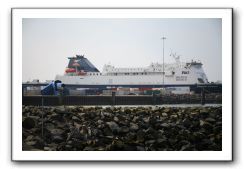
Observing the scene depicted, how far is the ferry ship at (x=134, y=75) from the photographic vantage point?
4.42 m

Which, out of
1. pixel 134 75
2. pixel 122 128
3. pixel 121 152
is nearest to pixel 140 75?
pixel 134 75

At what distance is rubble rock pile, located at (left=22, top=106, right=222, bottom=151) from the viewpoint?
14.5 ft

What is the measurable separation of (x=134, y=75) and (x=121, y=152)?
27.6 inches

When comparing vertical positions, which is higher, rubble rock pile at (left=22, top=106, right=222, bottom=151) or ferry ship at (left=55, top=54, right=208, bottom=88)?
ferry ship at (left=55, top=54, right=208, bottom=88)

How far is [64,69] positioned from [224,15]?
151 centimetres

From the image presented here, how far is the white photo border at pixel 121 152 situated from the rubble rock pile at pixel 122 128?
0.15ft

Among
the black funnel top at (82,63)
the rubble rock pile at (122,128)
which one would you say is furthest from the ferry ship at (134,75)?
the rubble rock pile at (122,128)

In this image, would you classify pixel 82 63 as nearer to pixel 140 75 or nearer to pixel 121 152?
pixel 140 75

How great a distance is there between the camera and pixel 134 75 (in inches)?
176

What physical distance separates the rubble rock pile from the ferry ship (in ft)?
0.78

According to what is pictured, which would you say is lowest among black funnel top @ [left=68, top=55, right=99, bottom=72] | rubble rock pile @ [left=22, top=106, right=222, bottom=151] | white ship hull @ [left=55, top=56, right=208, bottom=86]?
rubble rock pile @ [left=22, top=106, right=222, bottom=151]

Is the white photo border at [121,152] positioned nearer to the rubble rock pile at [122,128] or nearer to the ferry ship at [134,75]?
the rubble rock pile at [122,128]

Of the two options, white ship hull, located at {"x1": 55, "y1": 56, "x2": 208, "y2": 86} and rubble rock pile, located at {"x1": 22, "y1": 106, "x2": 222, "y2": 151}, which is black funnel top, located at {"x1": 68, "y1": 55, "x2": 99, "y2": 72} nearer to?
white ship hull, located at {"x1": 55, "y1": 56, "x2": 208, "y2": 86}

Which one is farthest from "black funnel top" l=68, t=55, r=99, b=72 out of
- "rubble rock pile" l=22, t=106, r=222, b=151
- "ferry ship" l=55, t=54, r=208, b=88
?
"rubble rock pile" l=22, t=106, r=222, b=151
